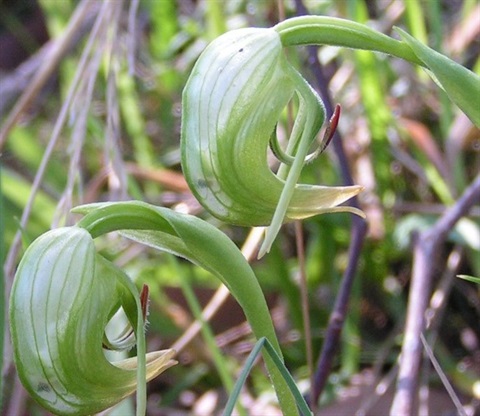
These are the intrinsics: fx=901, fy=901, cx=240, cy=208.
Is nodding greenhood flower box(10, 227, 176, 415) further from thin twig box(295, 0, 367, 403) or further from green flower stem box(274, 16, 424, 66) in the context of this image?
thin twig box(295, 0, 367, 403)

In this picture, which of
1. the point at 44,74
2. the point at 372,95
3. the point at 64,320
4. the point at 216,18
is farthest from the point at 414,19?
the point at 64,320

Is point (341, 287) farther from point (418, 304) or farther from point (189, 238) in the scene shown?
point (189, 238)

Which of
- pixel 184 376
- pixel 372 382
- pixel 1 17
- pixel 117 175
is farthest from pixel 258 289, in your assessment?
pixel 1 17

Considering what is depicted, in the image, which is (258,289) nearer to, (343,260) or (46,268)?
(46,268)

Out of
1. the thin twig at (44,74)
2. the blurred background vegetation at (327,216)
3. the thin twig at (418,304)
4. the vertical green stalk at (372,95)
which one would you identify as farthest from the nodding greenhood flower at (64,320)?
the vertical green stalk at (372,95)

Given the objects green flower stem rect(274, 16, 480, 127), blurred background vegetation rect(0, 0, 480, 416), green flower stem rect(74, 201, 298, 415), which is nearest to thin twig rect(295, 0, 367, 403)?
blurred background vegetation rect(0, 0, 480, 416)

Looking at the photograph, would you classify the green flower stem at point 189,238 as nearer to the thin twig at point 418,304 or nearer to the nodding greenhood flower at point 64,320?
the nodding greenhood flower at point 64,320
